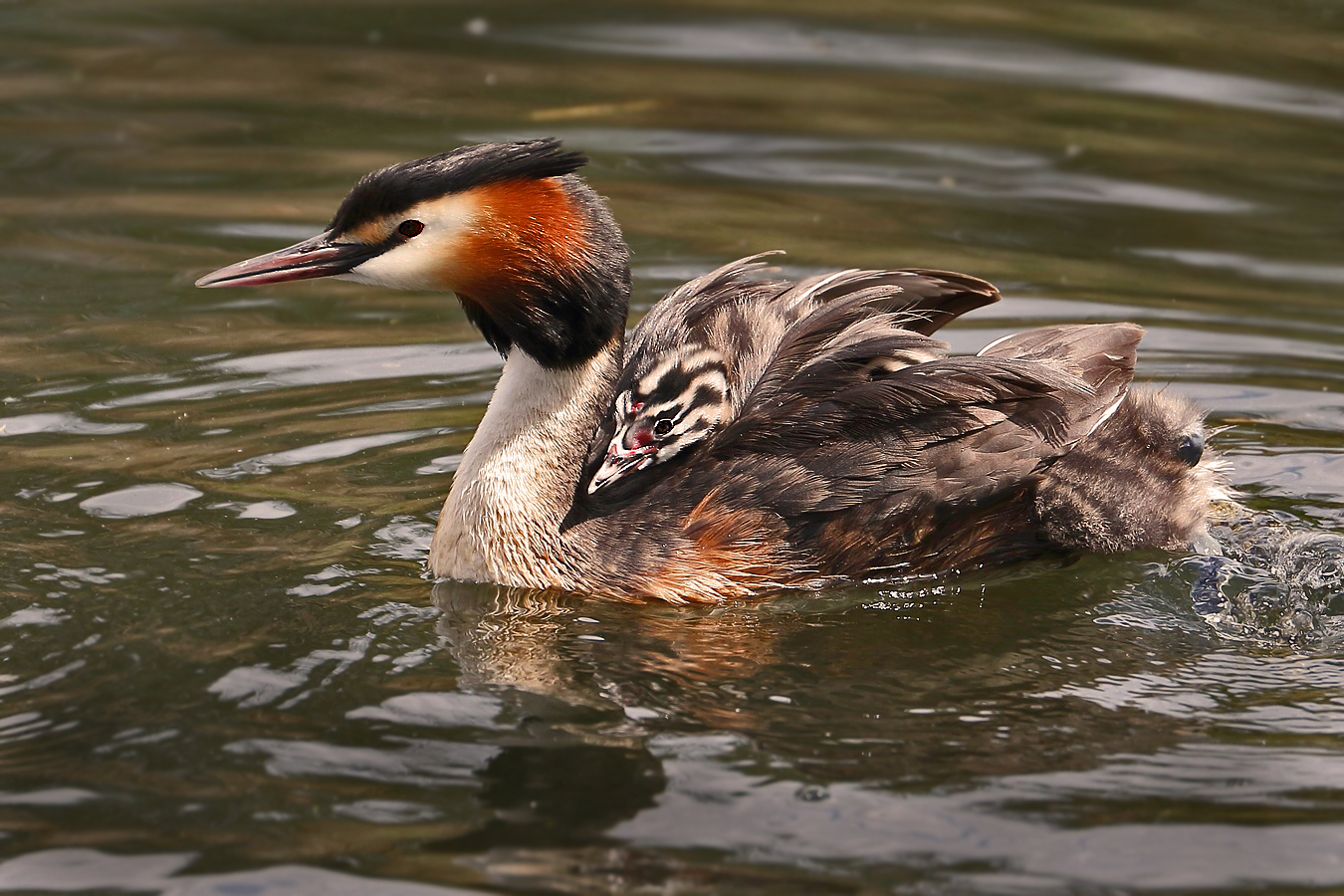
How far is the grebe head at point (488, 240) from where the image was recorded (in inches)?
223

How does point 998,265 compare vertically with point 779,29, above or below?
below

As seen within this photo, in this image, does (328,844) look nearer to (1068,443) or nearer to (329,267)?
(329,267)

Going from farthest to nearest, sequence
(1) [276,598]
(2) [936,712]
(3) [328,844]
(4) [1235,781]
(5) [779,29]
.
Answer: (5) [779,29] < (1) [276,598] < (2) [936,712] < (4) [1235,781] < (3) [328,844]

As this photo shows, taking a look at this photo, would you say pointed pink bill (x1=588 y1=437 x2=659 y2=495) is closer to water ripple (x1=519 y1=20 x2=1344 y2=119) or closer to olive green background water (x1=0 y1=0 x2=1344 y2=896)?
olive green background water (x1=0 y1=0 x2=1344 y2=896)

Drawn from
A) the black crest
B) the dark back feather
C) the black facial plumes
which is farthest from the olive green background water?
the black crest

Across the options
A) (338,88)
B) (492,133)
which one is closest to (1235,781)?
(492,133)

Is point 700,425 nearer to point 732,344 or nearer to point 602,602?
point 732,344

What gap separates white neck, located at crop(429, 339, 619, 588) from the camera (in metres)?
5.84

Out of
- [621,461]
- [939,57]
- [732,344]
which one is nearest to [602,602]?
[621,461]

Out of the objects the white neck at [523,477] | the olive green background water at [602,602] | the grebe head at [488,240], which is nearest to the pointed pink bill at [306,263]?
the grebe head at [488,240]

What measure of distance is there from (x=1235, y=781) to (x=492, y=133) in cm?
702

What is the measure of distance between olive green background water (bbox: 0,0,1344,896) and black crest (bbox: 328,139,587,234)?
3.64 feet

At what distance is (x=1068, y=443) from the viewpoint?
5.86 metres

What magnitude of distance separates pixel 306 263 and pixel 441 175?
51 cm
